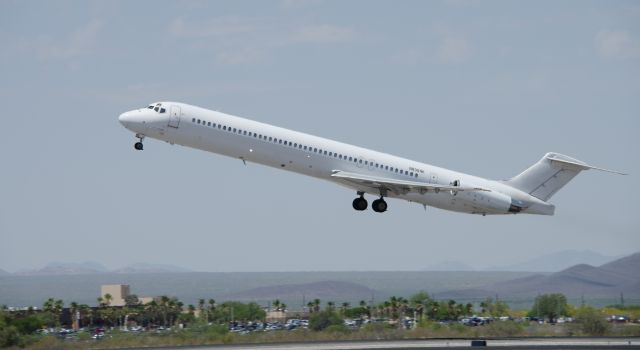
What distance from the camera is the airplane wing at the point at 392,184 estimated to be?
64625mm

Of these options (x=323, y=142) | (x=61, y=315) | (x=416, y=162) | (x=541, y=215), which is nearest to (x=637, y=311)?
(x=541, y=215)

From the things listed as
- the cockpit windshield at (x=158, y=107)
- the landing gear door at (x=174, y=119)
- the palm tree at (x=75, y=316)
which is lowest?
the palm tree at (x=75, y=316)

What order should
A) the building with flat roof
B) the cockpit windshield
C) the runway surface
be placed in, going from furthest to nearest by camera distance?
the building with flat roof, the cockpit windshield, the runway surface

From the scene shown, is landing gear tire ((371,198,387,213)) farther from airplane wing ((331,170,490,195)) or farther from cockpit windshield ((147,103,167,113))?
cockpit windshield ((147,103,167,113))

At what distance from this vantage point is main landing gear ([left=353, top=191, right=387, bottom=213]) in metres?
68.9

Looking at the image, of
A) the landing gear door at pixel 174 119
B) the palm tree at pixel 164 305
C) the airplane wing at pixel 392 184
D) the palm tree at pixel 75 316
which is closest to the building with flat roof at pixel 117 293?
the palm tree at pixel 164 305

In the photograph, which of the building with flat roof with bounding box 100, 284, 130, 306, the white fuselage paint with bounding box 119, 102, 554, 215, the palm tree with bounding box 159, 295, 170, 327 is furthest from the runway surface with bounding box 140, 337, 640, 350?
the building with flat roof with bounding box 100, 284, 130, 306

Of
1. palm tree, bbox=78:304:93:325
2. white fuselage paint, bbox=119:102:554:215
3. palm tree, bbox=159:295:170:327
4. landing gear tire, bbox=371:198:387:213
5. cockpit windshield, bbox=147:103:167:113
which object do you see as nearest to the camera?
white fuselage paint, bbox=119:102:554:215

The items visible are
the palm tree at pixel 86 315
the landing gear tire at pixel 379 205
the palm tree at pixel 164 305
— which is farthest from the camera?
the palm tree at pixel 86 315

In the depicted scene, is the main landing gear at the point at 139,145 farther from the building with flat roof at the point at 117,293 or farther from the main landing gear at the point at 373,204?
the building with flat roof at the point at 117,293

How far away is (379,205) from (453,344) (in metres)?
12.6

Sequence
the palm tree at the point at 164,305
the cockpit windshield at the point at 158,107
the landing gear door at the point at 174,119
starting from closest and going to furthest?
the landing gear door at the point at 174,119
the cockpit windshield at the point at 158,107
the palm tree at the point at 164,305

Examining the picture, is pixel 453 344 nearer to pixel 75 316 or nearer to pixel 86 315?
pixel 75 316

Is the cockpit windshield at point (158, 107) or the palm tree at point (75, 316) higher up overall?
the cockpit windshield at point (158, 107)
